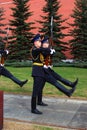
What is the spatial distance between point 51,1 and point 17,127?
1561 centimetres

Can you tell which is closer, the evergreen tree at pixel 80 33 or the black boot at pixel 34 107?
the black boot at pixel 34 107

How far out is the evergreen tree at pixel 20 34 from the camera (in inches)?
857

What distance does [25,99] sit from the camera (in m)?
9.26

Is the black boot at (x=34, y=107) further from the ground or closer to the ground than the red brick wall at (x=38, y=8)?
closer to the ground

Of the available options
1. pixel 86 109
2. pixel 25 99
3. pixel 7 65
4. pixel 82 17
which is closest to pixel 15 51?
pixel 7 65

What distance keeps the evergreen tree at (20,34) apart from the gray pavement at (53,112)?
486 inches

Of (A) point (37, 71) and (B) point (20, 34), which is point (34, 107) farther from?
(B) point (20, 34)

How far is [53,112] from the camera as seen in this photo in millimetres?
7898

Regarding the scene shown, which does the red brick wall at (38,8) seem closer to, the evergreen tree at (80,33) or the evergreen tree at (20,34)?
the evergreen tree at (20,34)

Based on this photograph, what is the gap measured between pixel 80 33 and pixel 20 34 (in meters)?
3.77

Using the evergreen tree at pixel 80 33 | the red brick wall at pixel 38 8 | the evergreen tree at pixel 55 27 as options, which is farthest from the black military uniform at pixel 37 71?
the red brick wall at pixel 38 8

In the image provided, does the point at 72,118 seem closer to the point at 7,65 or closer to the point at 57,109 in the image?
the point at 57,109

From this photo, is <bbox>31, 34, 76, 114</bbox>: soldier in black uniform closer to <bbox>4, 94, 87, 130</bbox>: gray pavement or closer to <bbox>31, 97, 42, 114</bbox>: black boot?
<bbox>31, 97, 42, 114</bbox>: black boot

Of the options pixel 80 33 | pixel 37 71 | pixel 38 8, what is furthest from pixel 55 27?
pixel 37 71
